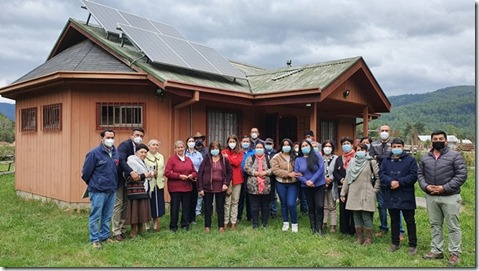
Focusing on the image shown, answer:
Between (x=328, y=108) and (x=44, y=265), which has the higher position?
(x=328, y=108)

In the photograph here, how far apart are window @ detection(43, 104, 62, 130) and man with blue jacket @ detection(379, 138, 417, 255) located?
7.18 m

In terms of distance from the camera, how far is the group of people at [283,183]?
5.75 meters

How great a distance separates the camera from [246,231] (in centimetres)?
722

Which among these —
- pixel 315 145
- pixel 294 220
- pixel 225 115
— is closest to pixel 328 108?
pixel 225 115

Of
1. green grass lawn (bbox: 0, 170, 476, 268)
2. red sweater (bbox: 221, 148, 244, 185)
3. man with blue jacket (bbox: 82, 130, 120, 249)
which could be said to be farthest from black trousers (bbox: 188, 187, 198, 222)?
man with blue jacket (bbox: 82, 130, 120, 249)

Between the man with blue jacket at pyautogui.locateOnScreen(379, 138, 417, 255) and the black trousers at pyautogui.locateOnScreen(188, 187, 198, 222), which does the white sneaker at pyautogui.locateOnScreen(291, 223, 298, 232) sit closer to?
the man with blue jacket at pyautogui.locateOnScreen(379, 138, 417, 255)

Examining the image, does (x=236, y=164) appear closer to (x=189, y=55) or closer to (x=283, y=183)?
(x=283, y=183)

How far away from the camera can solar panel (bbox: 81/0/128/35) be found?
394 inches

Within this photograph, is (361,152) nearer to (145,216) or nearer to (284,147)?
(284,147)

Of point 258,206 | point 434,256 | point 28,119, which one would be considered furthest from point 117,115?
point 434,256

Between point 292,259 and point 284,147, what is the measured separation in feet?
7.08

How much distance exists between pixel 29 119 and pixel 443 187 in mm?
10084

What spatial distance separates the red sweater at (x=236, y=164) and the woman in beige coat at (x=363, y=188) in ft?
6.43

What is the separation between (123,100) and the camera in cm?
916
